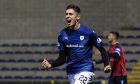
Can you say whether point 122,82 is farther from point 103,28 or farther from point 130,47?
point 103,28

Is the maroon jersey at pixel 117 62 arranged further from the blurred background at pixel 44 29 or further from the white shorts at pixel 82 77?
the blurred background at pixel 44 29

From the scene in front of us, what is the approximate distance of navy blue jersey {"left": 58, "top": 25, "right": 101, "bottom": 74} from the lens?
729cm

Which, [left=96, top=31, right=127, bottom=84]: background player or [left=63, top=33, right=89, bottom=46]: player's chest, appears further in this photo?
[left=96, top=31, right=127, bottom=84]: background player

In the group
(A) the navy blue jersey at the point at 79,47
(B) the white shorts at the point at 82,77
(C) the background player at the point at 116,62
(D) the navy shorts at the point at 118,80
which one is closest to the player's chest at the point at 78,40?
(A) the navy blue jersey at the point at 79,47

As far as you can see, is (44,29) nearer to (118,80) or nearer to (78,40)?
(118,80)

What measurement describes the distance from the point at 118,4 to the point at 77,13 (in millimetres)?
11639

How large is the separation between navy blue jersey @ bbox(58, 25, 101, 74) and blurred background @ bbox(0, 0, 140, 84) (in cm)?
953

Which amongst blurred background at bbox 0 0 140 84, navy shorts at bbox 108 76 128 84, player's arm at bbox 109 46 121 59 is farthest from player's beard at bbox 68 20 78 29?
blurred background at bbox 0 0 140 84

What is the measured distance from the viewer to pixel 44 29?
19047 mm

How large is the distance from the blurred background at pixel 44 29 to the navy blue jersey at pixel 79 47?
9.53 m

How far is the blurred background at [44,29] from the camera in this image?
57.5 ft

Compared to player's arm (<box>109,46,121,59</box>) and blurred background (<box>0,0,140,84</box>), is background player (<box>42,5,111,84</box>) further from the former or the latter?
blurred background (<box>0,0,140,84</box>)

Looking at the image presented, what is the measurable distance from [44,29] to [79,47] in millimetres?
11785

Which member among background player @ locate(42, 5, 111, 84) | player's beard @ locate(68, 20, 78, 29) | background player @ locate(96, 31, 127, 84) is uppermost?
player's beard @ locate(68, 20, 78, 29)
